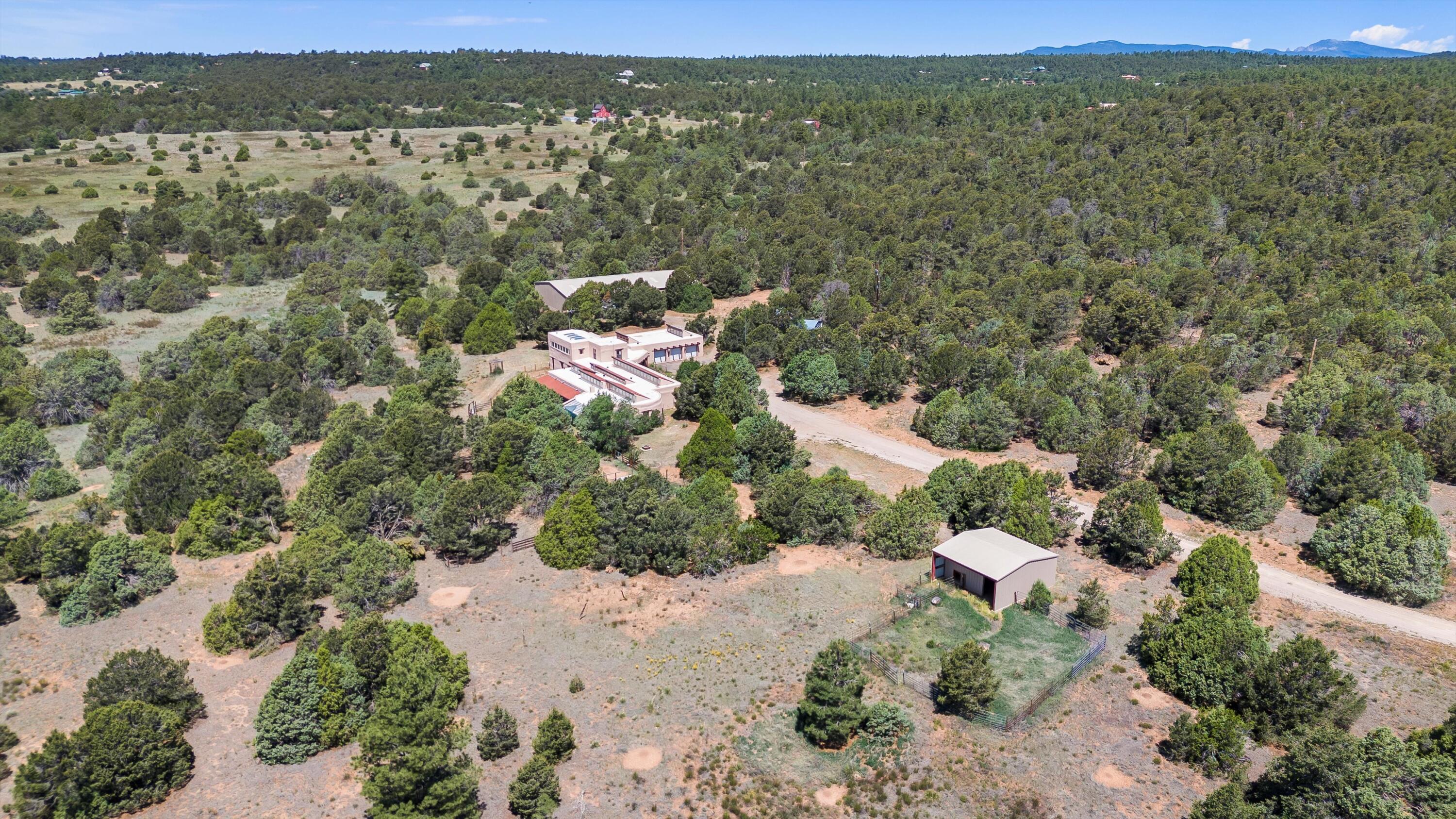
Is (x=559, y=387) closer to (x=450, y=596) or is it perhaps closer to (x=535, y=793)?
(x=450, y=596)

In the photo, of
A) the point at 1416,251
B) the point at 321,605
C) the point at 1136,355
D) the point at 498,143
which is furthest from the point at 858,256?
the point at 498,143

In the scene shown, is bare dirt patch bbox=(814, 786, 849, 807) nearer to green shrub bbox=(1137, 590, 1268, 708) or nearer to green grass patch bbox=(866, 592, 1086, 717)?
green grass patch bbox=(866, 592, 1086, 717)

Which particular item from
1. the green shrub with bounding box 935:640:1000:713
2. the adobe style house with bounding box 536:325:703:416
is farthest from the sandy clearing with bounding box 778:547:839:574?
the adobe style house with bounding box 536:325:703:416

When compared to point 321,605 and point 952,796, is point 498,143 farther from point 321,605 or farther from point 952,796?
point 952,796

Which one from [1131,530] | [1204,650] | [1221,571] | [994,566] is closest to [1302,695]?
[1204,650]

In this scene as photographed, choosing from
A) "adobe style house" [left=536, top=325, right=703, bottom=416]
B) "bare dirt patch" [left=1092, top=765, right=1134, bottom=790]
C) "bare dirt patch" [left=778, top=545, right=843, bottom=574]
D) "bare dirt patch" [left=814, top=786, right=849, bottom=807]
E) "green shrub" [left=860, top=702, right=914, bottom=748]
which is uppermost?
"adobe style house" [left=536, top=325, right=703, bottom=416]

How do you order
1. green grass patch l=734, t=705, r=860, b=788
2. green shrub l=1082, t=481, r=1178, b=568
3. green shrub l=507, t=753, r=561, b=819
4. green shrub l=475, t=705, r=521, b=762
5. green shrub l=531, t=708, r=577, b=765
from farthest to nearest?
green shrub l=1082, t=481, r=1178, b=568, green shrub l=475, t=705, r=521, b=762, green shrub l=531, t=708, r=577, b=765, green grass patch l=734, t=705, r=860, b=788, green shrub l=507, t=753, r=561, b=819

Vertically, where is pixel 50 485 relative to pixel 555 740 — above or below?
below

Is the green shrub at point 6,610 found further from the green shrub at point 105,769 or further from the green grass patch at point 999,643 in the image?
the green grass patch at point 999,643
